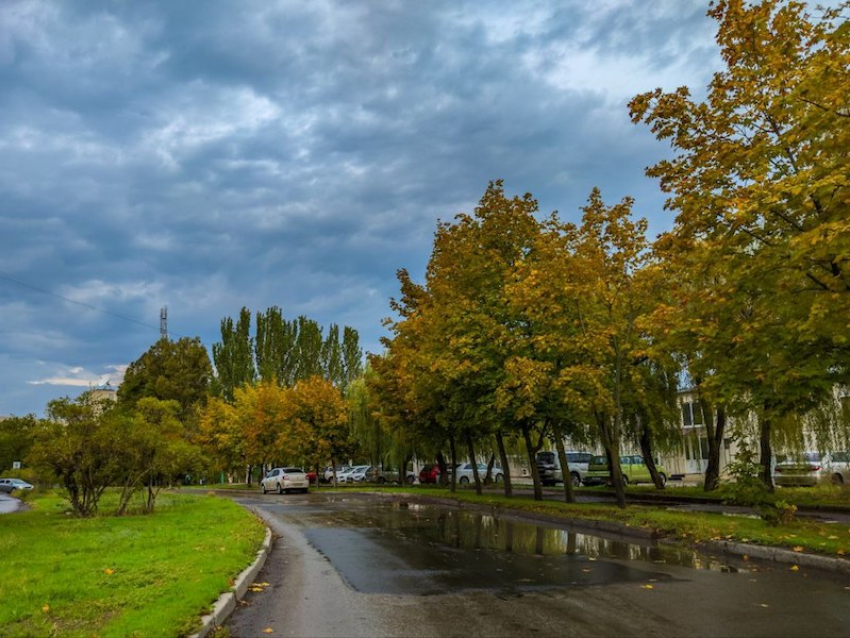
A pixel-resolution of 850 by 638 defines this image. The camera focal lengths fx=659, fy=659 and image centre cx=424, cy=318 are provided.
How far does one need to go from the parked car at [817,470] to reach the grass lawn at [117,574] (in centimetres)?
2231

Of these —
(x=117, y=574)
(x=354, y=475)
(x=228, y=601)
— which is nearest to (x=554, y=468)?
(x=354, y=475)

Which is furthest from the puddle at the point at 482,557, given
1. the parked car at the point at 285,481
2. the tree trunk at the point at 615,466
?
the parked car at the point at 285,481

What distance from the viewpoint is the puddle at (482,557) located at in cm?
883

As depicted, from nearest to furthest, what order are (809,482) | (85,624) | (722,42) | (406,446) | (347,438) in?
(85,624), (722,42), (809,482), (406,446), (347,438)

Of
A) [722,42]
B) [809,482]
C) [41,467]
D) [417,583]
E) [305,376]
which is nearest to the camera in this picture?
[417,583]

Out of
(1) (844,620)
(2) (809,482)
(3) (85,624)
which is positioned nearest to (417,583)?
(3) (85,624)

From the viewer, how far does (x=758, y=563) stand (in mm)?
10133

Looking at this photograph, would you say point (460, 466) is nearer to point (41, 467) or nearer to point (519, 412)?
point (519, 412)

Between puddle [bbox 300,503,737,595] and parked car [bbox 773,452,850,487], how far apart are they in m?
16.2

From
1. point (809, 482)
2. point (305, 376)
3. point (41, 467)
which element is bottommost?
point (809, 482)

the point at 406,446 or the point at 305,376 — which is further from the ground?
the point at 305,376

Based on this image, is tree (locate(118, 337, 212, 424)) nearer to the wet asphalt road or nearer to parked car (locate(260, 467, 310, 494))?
parked car (locate(260, 467, 310, 494))

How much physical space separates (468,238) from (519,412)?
21.7 ft

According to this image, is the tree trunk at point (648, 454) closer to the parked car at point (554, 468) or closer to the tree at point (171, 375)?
the parked car at point (554, 468)
